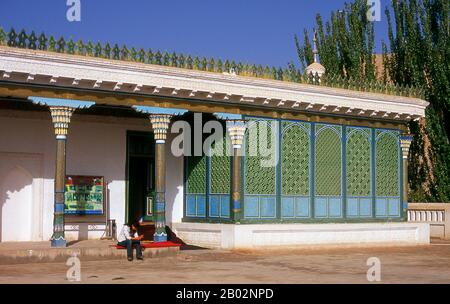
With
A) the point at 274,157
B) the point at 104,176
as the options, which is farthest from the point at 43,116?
the point at 274,157

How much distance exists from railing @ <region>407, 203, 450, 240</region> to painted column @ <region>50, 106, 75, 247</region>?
13181 mm

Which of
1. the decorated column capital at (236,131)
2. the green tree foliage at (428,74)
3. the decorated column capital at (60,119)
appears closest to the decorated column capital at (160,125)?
the decorated column capital at (236,131)

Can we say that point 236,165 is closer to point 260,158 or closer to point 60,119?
point 260,158

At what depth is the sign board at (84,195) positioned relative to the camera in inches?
715

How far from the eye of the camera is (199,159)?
63.8 ft

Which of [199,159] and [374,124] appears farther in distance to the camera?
[374,124]

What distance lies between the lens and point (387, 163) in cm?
2105

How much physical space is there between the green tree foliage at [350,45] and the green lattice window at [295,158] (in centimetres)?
1040

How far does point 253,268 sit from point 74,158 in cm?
683

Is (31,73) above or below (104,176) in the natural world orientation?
above

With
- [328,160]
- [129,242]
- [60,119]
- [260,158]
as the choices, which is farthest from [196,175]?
[60,119]

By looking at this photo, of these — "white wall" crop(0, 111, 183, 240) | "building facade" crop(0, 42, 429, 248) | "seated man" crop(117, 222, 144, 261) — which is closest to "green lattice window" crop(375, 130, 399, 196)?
"building facade" crop(0, 42, 429, 248)

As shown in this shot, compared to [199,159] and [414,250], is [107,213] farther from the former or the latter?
[414,250]

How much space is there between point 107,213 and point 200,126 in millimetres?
3409
